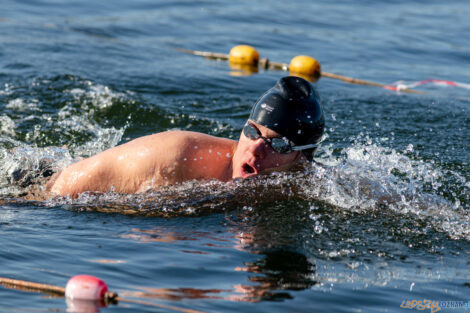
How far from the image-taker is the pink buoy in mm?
3738

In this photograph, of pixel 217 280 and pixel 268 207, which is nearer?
pixel 217 280

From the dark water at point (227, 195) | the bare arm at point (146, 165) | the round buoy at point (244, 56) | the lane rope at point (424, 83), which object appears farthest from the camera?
the round buoy at point (244, 56)

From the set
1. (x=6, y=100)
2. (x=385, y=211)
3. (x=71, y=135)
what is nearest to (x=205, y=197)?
(x=385, y=211)

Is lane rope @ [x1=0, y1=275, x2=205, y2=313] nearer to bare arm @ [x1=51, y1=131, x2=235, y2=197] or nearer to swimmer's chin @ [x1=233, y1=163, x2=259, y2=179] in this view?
bare arm @ [x1=51, y1=131, x2=235, y2=197]

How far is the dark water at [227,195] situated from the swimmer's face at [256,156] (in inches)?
5.6

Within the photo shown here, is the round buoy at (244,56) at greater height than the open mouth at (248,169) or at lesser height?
greater

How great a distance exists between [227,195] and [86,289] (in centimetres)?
187

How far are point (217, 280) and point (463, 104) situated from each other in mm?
6793

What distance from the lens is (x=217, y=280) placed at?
4.19 m

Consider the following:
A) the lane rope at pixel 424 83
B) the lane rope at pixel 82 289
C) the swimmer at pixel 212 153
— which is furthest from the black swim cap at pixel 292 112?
the lane rope at pixel 424 83

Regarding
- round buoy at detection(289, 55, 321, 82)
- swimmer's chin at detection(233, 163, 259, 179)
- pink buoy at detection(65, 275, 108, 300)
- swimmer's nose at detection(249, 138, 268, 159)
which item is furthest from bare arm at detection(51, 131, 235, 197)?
round buoy at detection(289, 55, 321, 82)

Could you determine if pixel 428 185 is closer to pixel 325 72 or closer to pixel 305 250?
pixel 305 250

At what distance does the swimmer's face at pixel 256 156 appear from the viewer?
17.0 feet

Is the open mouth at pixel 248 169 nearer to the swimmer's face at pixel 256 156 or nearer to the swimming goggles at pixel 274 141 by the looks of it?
the swimmer's face at pixel 256 156
